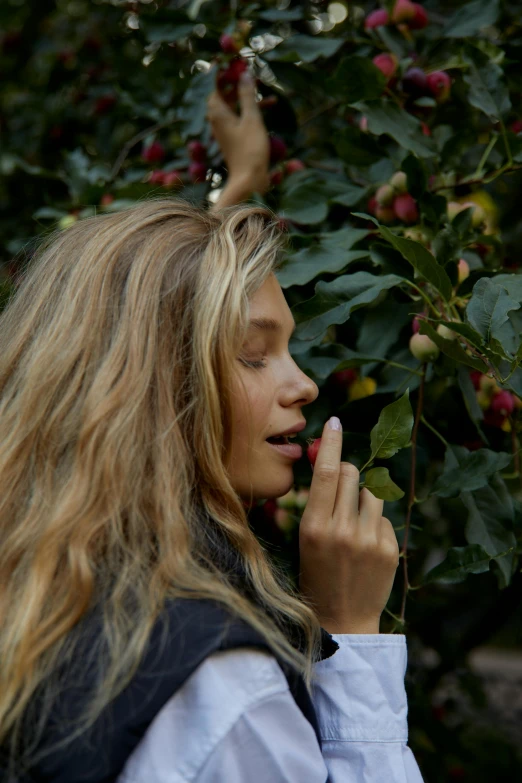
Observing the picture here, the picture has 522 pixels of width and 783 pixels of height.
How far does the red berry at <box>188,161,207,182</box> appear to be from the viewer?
1.70 metres

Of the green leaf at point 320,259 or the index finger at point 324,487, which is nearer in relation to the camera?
the index finger at point 324,487

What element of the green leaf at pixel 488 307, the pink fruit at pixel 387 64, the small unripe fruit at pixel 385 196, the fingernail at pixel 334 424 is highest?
the pink fruit at pixel 387 64

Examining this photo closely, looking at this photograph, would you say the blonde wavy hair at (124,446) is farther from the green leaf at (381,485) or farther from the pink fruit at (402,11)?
the pink fruit at (402,11)

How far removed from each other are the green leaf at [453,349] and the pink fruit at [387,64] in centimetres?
65

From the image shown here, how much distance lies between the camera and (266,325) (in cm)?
105

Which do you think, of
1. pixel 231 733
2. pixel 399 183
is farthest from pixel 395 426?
pixel 399 183

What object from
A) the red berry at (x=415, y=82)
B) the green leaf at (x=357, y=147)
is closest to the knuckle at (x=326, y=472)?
the green leaf at (x=357, y=147)

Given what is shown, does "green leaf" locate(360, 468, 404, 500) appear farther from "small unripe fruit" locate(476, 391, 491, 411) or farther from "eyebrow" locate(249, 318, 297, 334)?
"small unripe fruit" locate(476, 391, 491, 411)

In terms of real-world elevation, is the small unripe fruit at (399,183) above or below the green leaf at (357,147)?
below

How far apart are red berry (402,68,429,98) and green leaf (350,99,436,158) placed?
10 cm

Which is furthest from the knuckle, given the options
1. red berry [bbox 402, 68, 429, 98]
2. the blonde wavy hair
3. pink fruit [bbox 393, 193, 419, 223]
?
red berry [bbox 402, 68, 429, 98]

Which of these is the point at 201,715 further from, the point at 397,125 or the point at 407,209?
the point at 397,125

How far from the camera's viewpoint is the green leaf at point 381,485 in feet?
3.35

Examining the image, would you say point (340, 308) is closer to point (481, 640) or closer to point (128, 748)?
point (128, 748)
